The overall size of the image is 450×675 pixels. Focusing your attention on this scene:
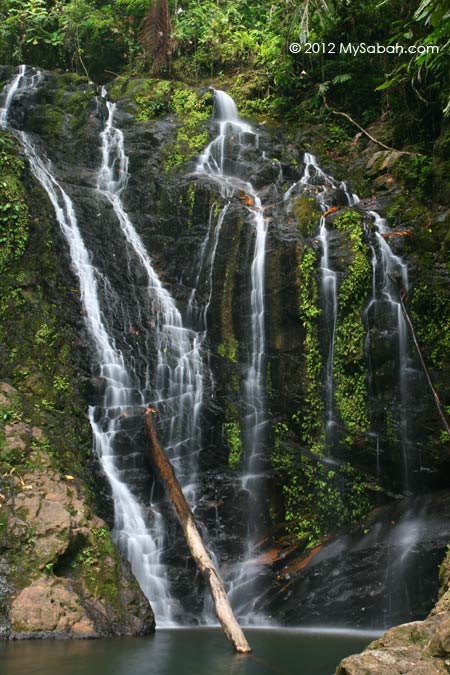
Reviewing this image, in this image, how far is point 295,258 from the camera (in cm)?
1212

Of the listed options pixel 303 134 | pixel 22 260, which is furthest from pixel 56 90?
pixel 22 260

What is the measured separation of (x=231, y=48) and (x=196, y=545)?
50.7 ft

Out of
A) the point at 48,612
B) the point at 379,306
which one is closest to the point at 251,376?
the point at 379,306

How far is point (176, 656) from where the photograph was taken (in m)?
6.91

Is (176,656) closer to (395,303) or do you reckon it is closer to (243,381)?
(243,381)

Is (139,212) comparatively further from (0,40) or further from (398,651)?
(398,651)

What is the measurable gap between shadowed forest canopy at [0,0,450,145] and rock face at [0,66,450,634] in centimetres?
316

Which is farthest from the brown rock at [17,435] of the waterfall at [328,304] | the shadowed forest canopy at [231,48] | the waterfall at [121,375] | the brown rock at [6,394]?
the shadowed forest canopy at [231,48]

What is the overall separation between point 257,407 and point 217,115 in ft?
29.8

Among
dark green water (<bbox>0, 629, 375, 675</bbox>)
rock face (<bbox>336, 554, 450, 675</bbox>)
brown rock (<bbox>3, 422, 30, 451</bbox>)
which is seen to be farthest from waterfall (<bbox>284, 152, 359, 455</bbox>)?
rock face (<bbox>336, 554, 450, 675</bbox>)

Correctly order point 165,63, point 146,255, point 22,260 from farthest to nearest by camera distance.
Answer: point 165,63, point 146,255, point 22,260

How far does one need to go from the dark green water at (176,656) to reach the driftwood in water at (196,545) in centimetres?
20

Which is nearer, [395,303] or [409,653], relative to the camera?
[409,653]

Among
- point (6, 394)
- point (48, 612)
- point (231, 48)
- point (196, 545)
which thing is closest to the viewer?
point (48, 612)
